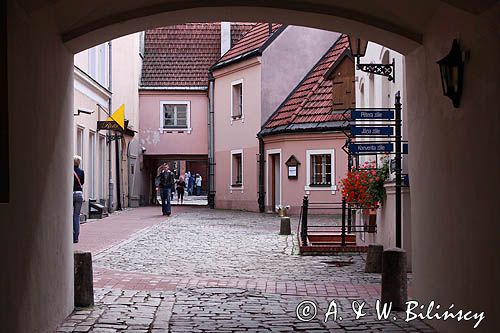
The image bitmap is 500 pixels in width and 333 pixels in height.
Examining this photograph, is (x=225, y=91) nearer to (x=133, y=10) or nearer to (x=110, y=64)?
(x=110, y=64)

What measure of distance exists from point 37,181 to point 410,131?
395cm

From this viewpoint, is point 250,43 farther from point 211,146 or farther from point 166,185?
point 166,185

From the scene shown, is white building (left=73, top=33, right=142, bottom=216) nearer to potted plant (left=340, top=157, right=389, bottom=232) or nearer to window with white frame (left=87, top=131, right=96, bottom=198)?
window with white frame (left=87, top=131, right=96, bottom=198)

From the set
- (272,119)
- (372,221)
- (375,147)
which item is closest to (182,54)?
(272,119)

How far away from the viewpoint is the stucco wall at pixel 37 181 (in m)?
5.11

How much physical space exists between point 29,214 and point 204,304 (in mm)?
3278

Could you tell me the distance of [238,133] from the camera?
3334 cm

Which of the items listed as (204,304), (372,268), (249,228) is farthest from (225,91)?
(204,304)

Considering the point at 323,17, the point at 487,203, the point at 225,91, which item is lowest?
the point at 487,203

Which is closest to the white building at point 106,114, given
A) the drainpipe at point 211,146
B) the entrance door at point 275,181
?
the drainpipe at point 211,146

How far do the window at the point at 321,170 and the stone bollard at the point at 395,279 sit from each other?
20294 mm

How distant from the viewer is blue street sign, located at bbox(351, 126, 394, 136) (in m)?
11.7

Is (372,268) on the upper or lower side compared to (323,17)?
lower

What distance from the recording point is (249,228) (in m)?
21.3
